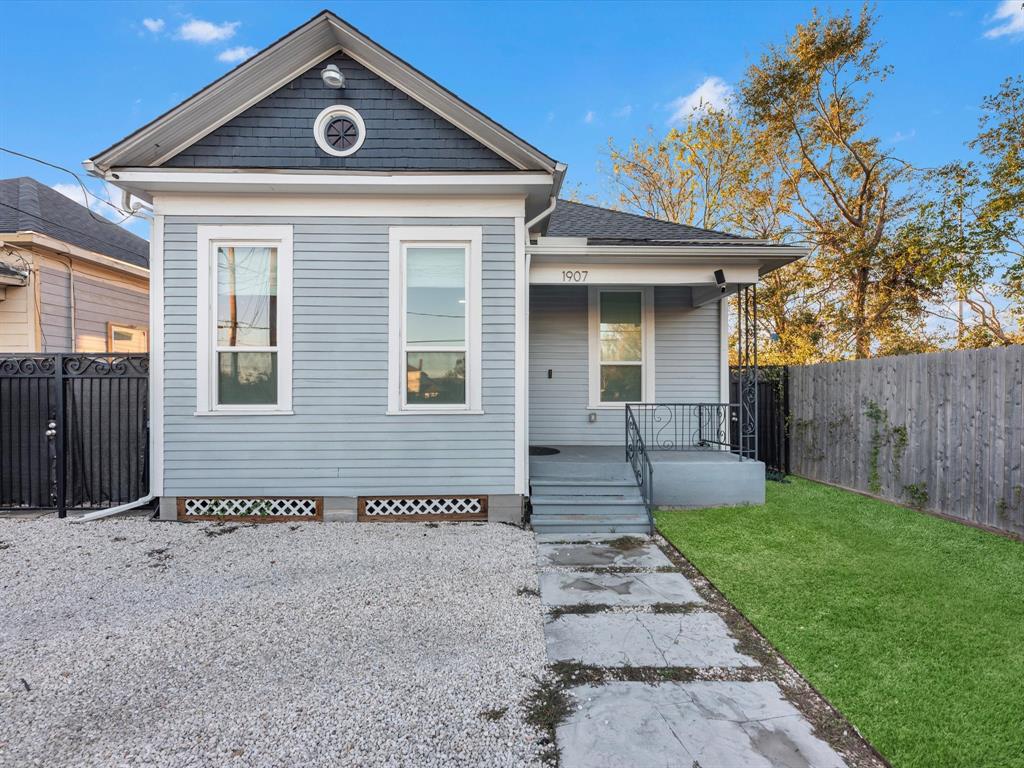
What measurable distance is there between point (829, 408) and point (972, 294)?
6397 mm

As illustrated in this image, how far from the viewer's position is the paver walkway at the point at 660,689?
6.55 ft

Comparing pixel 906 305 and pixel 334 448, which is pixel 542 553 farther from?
pixel 906 305

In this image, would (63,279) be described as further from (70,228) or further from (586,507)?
(586,507)

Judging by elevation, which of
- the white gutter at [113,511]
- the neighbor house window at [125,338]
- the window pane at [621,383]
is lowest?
the white gutter at [113,511]

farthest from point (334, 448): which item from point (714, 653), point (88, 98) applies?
point (88, 98)

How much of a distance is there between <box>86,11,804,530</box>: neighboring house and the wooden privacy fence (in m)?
3.44

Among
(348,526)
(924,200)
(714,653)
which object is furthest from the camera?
(924,200)

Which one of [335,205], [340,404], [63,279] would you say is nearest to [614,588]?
[340,404]

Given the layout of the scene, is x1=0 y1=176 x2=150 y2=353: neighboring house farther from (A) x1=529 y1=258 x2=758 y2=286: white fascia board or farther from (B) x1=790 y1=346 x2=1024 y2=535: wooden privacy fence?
(B) x1=790 y1=346 x2=1024 y2=535: wooden privacy fence

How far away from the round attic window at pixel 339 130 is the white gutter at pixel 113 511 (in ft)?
14.4

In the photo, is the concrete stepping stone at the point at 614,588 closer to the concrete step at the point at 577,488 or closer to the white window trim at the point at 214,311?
the concrete step at the point at 577,488

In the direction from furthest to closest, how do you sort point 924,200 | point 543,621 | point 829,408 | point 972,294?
point 924,200, point 972,294, point 829,408, point 543,621

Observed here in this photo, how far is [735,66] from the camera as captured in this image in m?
13.5

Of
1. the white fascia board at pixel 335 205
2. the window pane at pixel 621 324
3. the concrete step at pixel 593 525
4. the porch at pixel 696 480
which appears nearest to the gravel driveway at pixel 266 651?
the concrete step at pixel 593 525
